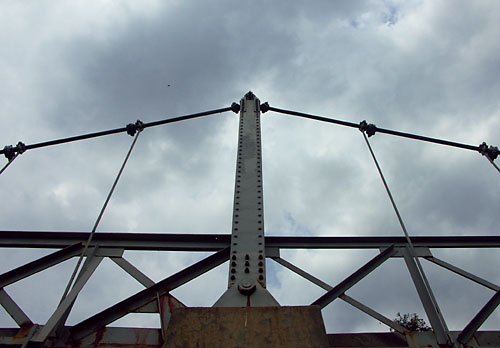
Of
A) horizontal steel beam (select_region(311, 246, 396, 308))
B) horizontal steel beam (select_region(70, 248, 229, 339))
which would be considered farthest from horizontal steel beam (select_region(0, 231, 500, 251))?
horizontal steel beam (select_region(70, 248, 229, 339))

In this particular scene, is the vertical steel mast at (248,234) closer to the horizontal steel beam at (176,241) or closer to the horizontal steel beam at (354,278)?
the horizontal steel beam at (176,241)

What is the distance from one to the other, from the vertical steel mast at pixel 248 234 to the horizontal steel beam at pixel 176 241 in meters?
0.70

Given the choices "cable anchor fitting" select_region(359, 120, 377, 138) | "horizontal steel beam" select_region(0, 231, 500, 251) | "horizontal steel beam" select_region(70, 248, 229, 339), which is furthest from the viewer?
"cable anchor fitting" select_region(359, 120, 377, 138)

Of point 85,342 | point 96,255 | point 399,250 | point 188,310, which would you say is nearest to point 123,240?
point 96,255

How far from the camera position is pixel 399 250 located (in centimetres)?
493

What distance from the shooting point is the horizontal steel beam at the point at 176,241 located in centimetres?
489

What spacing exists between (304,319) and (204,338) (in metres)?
0.88

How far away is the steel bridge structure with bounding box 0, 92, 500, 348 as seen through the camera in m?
2.69

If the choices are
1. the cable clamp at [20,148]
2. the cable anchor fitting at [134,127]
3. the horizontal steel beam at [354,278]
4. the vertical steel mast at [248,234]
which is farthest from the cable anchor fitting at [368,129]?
the cable clamp at [20,148]

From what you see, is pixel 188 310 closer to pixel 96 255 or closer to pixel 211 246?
pixel 211 246

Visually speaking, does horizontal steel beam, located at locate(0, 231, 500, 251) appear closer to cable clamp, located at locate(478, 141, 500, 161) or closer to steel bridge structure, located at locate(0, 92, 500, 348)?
steel bridge structure, located at locate(0, 92, 500, 348)

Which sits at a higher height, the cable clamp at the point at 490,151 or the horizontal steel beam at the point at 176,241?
the cable clamp at the point at 490,151

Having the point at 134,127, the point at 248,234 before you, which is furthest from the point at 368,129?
the point at 134,127

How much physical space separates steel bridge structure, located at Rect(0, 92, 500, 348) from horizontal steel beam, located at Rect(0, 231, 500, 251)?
0.02 m
